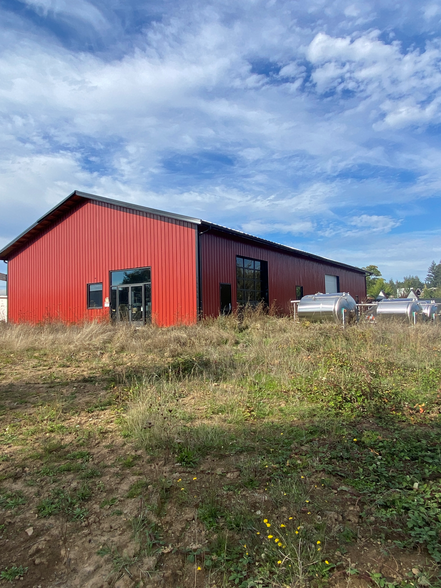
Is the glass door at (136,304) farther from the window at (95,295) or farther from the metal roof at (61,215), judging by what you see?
the metal roof at (61,215)

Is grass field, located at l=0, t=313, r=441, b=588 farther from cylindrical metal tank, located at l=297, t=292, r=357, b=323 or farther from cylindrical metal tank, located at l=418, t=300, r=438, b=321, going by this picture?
cylindrical metal tank, located at l=418, t=300, r=438, b=321

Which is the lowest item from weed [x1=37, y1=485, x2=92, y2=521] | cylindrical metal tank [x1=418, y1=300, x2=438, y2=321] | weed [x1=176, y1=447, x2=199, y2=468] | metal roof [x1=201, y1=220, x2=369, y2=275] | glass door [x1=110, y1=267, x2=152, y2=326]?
weed [x1=37, y1=485, x2=92, y2=521]

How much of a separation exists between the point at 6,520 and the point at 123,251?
16217 millimetres

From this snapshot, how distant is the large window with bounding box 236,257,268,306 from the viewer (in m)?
19.0

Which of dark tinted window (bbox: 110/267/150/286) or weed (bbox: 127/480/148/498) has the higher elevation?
dark tinted window (bbox: 110/267/150/286)

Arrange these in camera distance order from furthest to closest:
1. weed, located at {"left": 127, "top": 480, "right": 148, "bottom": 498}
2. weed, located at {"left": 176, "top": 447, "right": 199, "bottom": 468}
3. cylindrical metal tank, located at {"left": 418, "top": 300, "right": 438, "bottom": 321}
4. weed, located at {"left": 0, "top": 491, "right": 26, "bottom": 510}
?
cylindrical metal tank, located at {"left": 418, "top": 300, "right": 438, "bottom": 321} → weed, located at {"left": 176, "top": 447, "right": 199, "bottom": 468} → weed, located at {"left": 127, "top": 480, "right": 148, "bottom": 498} → weed, located at {"left": 0, "top": 491, "right": 26, "bottom": 510}

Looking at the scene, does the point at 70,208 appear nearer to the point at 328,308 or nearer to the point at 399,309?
the point at 328,308

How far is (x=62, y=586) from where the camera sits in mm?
2400

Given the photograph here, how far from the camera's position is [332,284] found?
96.8 feet

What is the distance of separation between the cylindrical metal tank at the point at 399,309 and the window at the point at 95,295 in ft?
44.3

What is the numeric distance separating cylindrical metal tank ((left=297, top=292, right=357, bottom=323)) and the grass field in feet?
26.1

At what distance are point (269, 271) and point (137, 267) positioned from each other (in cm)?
734

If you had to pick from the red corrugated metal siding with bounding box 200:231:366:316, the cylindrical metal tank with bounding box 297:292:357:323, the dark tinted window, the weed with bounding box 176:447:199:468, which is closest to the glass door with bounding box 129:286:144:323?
the dark tinted window

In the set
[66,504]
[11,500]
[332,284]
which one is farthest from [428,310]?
[11,500]
